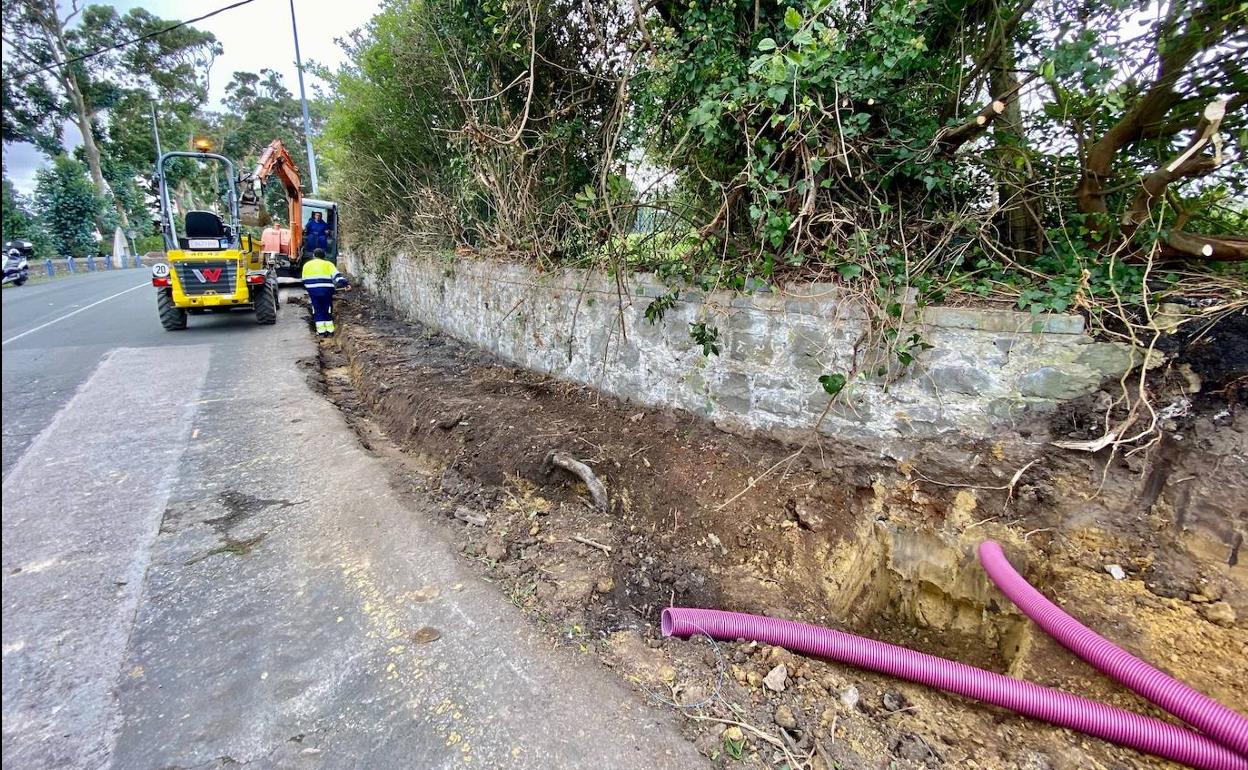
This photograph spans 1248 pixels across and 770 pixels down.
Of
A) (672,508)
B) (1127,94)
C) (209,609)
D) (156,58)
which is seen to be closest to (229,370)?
(209,609)

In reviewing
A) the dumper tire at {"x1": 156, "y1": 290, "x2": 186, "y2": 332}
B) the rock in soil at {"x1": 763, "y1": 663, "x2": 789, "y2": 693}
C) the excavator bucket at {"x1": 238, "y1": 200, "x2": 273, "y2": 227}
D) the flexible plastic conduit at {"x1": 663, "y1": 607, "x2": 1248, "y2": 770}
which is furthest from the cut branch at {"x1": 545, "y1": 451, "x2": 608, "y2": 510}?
the excavator bucket at {"x1": 238, "y1": 200, "x2": 273, "y2": 227}

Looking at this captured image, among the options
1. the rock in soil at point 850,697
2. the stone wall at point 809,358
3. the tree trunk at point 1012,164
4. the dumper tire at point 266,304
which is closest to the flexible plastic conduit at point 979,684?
the rock in soil at point 850,697

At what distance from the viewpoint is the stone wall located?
293 cm

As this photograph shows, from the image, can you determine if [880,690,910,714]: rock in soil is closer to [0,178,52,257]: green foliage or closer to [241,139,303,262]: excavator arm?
[0,178,52,257]: green foliage

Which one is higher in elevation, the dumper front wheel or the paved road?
the dumper front wheel

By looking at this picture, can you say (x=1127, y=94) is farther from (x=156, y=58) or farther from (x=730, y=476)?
(x=156, y=58)

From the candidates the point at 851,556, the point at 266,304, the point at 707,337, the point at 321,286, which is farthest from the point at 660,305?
the point at 266,304

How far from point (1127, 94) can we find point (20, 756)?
18.0ft

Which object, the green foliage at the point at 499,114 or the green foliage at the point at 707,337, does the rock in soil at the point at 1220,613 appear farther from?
the green foliage at the point at 499,114

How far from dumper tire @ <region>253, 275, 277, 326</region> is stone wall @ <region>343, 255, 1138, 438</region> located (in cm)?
635

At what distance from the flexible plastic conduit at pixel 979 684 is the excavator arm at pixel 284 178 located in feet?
38.3

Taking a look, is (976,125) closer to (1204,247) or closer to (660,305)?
(1204,247)

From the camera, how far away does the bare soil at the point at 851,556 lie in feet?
7.32

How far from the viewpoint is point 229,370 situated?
665 cm
